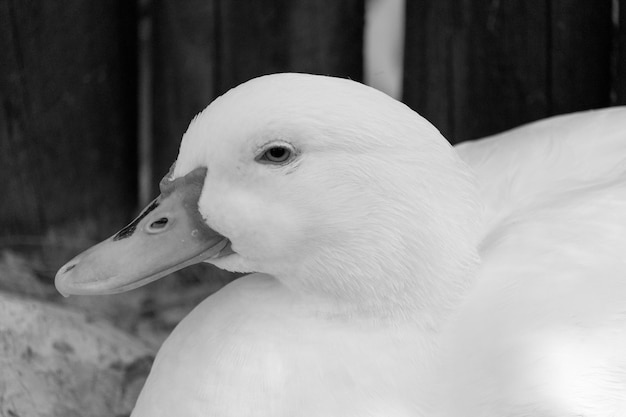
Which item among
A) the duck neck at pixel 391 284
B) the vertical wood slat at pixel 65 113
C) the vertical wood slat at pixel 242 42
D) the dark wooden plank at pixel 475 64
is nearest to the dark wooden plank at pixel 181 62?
the vertical wood slat at pixel 242 42

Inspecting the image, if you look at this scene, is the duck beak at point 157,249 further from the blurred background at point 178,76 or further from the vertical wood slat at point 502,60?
the vertical wood slat at point 502,60

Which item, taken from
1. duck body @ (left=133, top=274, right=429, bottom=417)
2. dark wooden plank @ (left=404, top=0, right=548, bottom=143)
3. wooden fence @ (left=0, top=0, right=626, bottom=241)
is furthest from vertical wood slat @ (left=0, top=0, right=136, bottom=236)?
duck body @ (left=133, top=274, right=429, bottom=417)

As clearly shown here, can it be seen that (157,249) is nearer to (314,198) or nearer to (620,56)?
(314,198)

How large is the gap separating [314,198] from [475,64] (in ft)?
4.51

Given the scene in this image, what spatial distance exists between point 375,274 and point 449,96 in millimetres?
1384

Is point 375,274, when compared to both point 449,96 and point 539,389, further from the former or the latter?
point 449,96

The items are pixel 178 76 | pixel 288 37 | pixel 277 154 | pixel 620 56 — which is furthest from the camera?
pixel 178 76

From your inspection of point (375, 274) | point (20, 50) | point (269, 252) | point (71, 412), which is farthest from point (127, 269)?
point (20, 50)

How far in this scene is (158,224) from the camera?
203 centimetres

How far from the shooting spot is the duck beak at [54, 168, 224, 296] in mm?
2008

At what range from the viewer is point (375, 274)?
197 cm

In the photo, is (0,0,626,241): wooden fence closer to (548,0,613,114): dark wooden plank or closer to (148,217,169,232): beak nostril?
(548,0,613,114): dark wooden plank

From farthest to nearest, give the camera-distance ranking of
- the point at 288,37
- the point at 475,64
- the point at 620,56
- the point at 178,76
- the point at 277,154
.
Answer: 1. the point at 178,76
2. the point at 288,37
3. the point at 475,64
4. the point at 620,56
5. the point at 277,154

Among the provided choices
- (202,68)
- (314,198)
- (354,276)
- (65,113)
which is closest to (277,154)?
(314,198)
